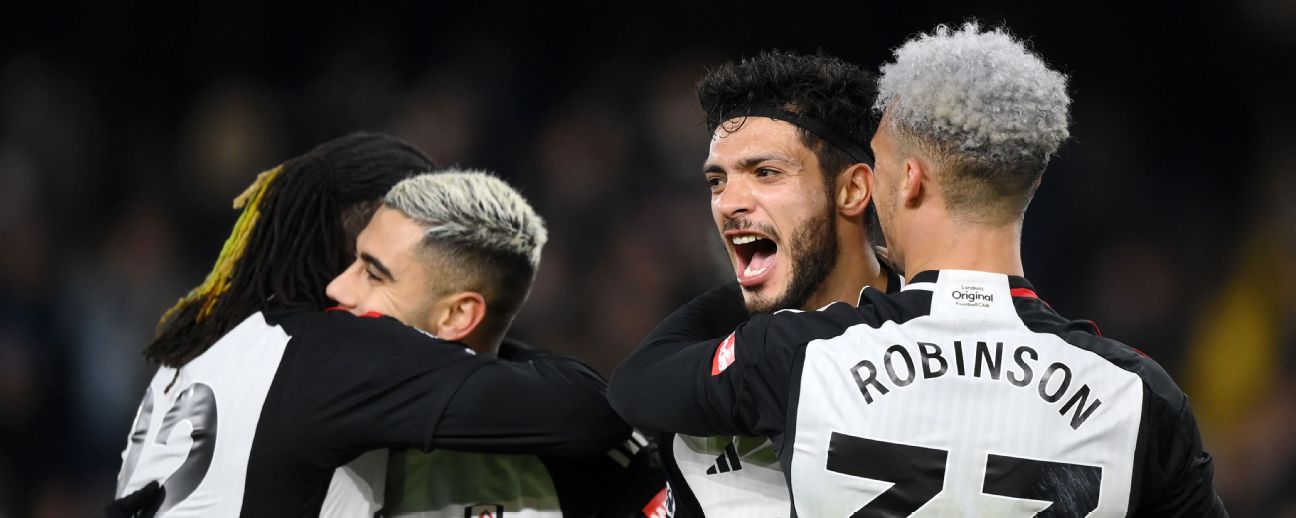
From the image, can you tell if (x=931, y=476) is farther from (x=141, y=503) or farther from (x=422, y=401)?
(x=141, y=503)

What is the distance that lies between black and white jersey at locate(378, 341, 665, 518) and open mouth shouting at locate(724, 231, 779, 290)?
0.41 meters

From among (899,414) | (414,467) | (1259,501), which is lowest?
(1259,501)

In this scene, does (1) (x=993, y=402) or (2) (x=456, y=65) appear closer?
(1) (x=993, y=402)

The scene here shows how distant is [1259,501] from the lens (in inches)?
181

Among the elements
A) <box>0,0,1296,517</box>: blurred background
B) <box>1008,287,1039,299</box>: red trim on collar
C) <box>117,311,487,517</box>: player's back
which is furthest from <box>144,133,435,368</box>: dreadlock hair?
<box>0,0,1296,517</box>: blurred background

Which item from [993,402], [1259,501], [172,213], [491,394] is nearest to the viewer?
[993,402]

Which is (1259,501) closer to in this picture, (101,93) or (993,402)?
(993,402)

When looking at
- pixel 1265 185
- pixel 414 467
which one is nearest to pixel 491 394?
pixel 414 467

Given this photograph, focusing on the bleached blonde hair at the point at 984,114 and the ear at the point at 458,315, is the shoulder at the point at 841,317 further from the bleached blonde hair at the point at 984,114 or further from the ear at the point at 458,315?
the ear at the point at 458,315

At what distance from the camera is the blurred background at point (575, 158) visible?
4.76 m

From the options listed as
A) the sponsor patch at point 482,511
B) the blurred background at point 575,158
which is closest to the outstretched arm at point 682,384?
the sponsor patch at point 482,511

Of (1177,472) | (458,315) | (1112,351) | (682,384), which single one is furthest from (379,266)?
(1177,472)

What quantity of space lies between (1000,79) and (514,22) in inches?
146

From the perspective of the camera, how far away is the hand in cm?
239
